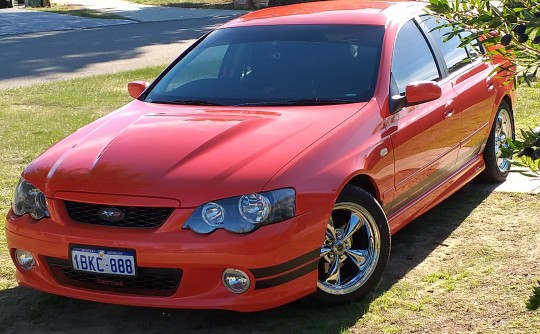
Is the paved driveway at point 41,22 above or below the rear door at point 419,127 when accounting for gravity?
below

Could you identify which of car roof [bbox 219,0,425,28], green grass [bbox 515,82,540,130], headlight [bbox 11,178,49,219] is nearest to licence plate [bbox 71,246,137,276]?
headlight [bbox 11,178,49,219]

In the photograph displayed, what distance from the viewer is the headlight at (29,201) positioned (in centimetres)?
448

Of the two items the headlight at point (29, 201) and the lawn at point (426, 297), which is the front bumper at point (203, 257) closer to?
the headlight at point (29, 201)

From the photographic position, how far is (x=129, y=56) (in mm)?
16172

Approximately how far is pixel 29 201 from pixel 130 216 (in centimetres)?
67

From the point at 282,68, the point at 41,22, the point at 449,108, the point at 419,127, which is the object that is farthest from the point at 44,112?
the point at 41,22

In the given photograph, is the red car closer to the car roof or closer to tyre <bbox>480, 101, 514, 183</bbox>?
the car roof

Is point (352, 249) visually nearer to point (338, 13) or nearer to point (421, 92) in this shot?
point (421, 92)

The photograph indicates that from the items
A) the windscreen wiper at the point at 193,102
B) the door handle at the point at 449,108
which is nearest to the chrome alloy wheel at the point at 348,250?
the windscreen wiper at the point at 193,102

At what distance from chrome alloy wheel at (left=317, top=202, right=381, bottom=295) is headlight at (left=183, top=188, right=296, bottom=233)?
1.50ft

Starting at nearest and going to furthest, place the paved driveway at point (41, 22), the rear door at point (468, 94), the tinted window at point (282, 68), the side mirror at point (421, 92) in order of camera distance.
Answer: the side mirror at point (421, 92)
the tinted window at point (282, 68)
the rear door at point (468, 94)
the paved driveway at point (41, 22)

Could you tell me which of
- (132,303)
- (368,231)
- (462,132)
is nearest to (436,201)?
(462,132)

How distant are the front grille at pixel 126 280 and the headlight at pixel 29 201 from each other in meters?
0.25

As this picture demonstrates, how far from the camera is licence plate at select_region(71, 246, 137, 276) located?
4.17 meters
